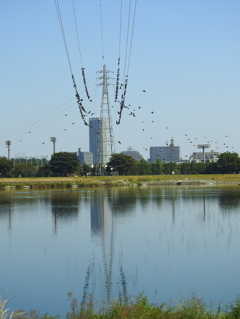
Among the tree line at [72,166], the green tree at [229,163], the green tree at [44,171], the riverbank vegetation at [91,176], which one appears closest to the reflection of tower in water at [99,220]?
the riverbank vegetation at [91,176]

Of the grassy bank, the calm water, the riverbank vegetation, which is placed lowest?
the calm water

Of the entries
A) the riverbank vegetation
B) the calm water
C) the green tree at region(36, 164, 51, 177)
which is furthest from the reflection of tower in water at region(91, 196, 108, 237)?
the green tree at region(36, 164, 51, 177)

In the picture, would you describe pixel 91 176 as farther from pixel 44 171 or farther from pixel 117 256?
pixel 117 256

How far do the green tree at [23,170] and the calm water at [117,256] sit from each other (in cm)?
11442

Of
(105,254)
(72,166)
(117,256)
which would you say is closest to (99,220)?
(105,254)

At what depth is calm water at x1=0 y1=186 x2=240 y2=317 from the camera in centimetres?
2394

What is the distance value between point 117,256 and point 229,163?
142 meters

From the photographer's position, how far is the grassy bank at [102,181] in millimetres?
129375

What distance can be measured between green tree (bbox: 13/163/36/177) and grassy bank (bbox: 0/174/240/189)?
97.2 feet

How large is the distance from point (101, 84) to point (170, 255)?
8546 centimetres

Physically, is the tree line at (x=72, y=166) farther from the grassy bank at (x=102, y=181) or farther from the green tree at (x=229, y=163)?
the grassy bank at (x=102, y=181)

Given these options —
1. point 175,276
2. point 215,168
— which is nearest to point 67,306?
point 175,276

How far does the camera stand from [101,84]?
114688mm

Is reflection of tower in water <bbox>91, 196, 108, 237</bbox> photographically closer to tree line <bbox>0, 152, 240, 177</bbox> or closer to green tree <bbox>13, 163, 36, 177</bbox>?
tree line <bbox>0, 152, 240, 177</bbox>
